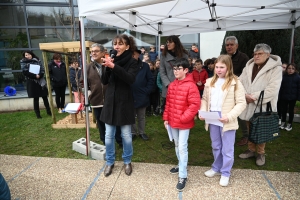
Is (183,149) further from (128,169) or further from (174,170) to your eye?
(128,169)

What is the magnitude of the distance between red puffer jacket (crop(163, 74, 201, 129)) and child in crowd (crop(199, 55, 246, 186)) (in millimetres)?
205

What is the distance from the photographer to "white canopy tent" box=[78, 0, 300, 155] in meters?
4.36

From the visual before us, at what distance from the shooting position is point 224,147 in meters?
2.75

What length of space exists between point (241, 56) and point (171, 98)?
2064 mm

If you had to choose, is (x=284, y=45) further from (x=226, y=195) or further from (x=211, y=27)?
(x=226, y=195)

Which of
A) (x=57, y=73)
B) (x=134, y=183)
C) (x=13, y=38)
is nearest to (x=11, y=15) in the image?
(x=13, y=38)

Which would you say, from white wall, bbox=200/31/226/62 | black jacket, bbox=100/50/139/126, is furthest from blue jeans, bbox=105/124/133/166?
white wall, bbox=200/31/226/62

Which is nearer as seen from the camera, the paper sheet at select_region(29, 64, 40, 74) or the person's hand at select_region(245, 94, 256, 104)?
the person's hand at select_region(245, 94, 256, 104)

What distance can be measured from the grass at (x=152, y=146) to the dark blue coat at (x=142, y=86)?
0.90 metres

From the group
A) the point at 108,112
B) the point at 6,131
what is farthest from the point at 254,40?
the point at 6,131

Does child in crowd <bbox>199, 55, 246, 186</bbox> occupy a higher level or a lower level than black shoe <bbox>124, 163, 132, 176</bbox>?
higher

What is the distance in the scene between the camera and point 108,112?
9.53 feet

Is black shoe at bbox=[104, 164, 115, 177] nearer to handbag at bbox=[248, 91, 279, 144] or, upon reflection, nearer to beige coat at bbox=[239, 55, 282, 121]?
handbag at bbox=[248, 91, 279, 144]

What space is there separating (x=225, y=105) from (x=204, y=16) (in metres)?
3.40
